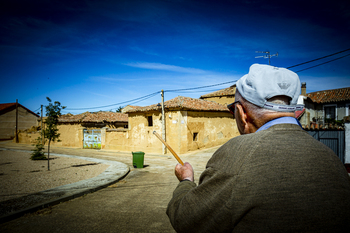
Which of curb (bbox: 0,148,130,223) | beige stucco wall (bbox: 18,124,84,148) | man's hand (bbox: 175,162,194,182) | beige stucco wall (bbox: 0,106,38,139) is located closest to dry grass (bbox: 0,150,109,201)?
curb (bbox: 0,148,130,223)

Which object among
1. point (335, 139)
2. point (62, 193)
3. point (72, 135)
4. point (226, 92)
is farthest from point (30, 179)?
point (226, 92)

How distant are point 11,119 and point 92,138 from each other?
26.0m

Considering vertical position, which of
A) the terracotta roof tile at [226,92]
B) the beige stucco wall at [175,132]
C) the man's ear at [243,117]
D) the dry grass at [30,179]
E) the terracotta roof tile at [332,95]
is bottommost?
the dry grass at [30,179]

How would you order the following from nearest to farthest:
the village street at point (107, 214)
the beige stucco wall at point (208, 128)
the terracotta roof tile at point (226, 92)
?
the village street at point (107, 214) < the beige stucco wall at point (208, 128) < the terracotta roof tile at point (226, 92)

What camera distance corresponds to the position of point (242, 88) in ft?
3.87

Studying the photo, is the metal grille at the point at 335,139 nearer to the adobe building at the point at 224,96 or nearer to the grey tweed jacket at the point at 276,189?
the grey tweed jacket at the point at 276,189

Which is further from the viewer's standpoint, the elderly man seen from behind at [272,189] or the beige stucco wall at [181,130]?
the beige stucco wall at [181,130]

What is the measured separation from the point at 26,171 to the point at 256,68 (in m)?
11.9

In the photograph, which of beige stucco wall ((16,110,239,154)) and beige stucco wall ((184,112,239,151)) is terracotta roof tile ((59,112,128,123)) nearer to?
beige stucco wall ((16,110,239,154))

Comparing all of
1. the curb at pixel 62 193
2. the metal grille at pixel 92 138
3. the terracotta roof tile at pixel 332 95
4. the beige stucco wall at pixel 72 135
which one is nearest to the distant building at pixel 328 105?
the terracotta roof tile at pixel 332 95

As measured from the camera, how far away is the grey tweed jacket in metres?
0.78

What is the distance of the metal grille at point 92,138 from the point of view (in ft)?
70.2

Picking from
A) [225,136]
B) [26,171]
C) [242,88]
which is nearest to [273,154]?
[242,88]

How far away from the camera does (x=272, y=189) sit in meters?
0.80
